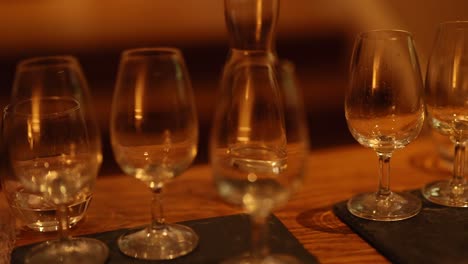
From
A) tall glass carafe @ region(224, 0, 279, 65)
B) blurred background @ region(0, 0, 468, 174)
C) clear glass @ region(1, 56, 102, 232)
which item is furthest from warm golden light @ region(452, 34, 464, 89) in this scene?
blurred background @ region(0, 0, 468, 174)

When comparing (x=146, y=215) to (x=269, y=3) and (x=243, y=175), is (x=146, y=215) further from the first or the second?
(x=269, y=3)

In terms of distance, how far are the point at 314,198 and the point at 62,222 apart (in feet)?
1.24

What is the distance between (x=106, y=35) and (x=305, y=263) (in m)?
1.94

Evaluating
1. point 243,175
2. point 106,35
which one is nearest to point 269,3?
point 243,175

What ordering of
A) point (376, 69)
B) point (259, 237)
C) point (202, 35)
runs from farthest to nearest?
point (202, 35) → point (376, 69) → point (259, 237)

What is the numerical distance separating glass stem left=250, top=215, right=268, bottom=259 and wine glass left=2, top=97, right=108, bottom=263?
19 centimetres

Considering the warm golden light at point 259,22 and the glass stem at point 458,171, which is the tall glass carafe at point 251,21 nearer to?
the warm golden light at point 259,22

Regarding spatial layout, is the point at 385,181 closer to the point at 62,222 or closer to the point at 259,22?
the point at 259,22

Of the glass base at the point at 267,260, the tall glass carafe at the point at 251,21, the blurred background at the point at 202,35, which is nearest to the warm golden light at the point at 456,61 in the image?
the tall glass carafe at the point at 251,21

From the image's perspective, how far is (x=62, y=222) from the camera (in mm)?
802

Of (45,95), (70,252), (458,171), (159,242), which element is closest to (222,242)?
(159,242)

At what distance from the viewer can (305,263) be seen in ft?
2.54

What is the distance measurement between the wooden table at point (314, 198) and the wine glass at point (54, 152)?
7cm

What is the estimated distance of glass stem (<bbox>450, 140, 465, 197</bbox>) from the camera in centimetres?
98
